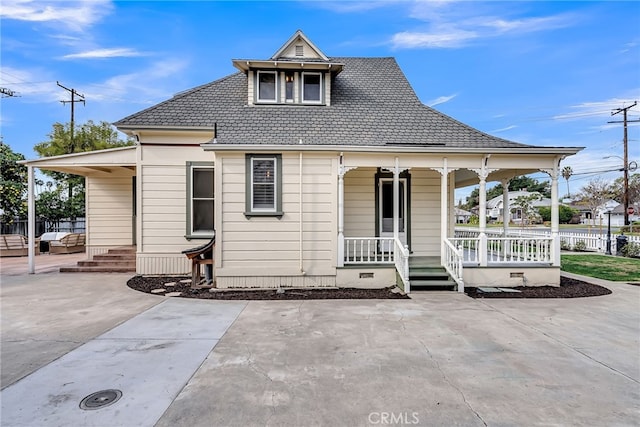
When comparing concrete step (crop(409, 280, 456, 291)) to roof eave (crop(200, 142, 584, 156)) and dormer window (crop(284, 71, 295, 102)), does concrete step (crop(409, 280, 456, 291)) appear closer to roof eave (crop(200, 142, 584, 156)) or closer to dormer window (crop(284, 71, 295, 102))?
roof eave (crop(200, 142, 584, 156))

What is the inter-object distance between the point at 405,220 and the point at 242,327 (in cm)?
573

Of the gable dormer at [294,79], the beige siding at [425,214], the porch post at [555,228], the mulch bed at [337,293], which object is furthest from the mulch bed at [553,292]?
the gable dormer at [294,79]

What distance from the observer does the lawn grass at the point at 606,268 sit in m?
9.41

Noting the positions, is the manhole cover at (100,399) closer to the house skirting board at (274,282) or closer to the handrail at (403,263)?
the house skirting board at (274,282)

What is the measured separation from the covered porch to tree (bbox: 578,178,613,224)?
3997 cm

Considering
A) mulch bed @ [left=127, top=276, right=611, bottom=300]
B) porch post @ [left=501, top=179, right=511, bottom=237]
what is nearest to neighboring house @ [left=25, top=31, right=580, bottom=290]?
porch post @ [left=501, top=179, right=511, bottom=237]

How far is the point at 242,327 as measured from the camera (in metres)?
4.93

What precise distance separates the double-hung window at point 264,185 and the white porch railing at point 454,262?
445 cm

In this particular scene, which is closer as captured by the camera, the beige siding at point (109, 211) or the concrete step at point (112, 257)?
the concrete step at point (112, 257)

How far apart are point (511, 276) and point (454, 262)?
169 cm

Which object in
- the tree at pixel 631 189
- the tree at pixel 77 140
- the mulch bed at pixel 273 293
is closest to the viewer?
the mulch bed at pixel 273 293

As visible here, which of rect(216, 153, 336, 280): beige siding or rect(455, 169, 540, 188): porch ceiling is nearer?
rect(216, 153, 336, 280): beige siding

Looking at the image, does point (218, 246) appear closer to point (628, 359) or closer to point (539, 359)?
point (539, 359)

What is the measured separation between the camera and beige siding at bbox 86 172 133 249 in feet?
35.6
